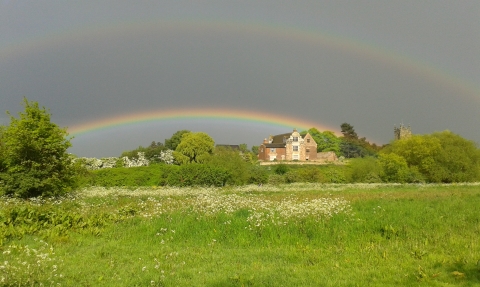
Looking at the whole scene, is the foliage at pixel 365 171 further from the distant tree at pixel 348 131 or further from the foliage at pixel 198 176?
the distant tree at pixel 348 131

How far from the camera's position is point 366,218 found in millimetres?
12148

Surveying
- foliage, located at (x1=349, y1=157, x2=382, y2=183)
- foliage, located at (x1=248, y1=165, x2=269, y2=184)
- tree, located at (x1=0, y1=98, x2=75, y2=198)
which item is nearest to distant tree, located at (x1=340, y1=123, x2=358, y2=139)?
foliage, located at (x1=349, y1=157, x2=382, y2=183)

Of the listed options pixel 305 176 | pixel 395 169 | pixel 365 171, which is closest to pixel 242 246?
pixel 305 176

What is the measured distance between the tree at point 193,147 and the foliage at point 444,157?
45898 millimetres

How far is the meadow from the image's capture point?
275 inches

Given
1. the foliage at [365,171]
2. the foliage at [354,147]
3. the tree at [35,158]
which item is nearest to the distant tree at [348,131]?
the foliage at [354,147]

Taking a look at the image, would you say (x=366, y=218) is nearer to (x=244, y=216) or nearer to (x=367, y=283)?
(x=244, y=216)

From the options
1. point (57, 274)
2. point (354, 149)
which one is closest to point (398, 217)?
point (57, 274)

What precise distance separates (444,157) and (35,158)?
2058 inches

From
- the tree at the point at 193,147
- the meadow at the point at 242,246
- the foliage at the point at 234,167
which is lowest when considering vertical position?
the meadow at the point at 242,246

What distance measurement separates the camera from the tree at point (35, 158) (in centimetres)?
2070

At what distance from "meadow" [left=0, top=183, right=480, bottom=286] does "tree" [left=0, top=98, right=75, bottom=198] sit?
9.04 meters

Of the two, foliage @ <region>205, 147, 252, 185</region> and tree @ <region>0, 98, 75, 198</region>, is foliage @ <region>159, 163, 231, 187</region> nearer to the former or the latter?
foliage @ <region>205, 147, 252, 185</region>

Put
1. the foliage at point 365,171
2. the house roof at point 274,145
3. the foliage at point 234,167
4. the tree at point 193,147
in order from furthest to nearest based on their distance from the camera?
the house roof at point 274,145 < the tree at point 193,147 < the foliage at point 365,171 < the foliage at point 234,167
